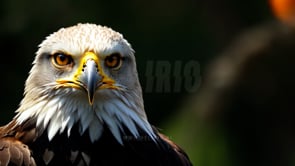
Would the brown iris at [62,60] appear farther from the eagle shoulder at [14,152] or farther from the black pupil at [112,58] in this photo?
the eagle shoulder at [14,152]

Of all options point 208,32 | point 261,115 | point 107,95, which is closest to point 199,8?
point 208,32

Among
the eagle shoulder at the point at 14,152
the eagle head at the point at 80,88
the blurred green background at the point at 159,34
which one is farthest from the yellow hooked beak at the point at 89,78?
the blurred green background at the point at 159,34

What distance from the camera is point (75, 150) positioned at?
5684 millimetres

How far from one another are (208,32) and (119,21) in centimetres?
107

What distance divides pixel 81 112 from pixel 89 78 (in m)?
0.29

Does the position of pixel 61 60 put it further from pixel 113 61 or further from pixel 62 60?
pixel 113 61

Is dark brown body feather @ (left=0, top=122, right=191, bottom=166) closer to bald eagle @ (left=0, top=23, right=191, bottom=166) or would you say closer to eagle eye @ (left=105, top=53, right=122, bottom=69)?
bald eagle @ (left=0, top=23, right=191, bottom=166)

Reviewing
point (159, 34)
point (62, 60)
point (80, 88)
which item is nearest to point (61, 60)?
point (62, 60)

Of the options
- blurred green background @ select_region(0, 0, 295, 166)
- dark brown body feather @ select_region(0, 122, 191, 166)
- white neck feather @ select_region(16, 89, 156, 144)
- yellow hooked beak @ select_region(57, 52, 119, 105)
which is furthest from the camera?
blurred green background @ select_region(0, 0, 295, 166)

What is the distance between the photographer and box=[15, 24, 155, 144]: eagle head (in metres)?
5.70

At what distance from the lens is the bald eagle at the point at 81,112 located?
18.6 feet

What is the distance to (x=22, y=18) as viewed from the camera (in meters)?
11.8

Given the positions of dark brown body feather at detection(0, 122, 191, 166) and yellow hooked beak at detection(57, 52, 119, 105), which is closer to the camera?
yellow hooked beak at detection(57, 52, 119, 105)

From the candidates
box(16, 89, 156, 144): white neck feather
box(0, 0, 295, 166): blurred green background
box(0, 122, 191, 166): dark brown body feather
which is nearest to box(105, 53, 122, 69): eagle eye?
box(16, 89, 156, 144): white neck feather
